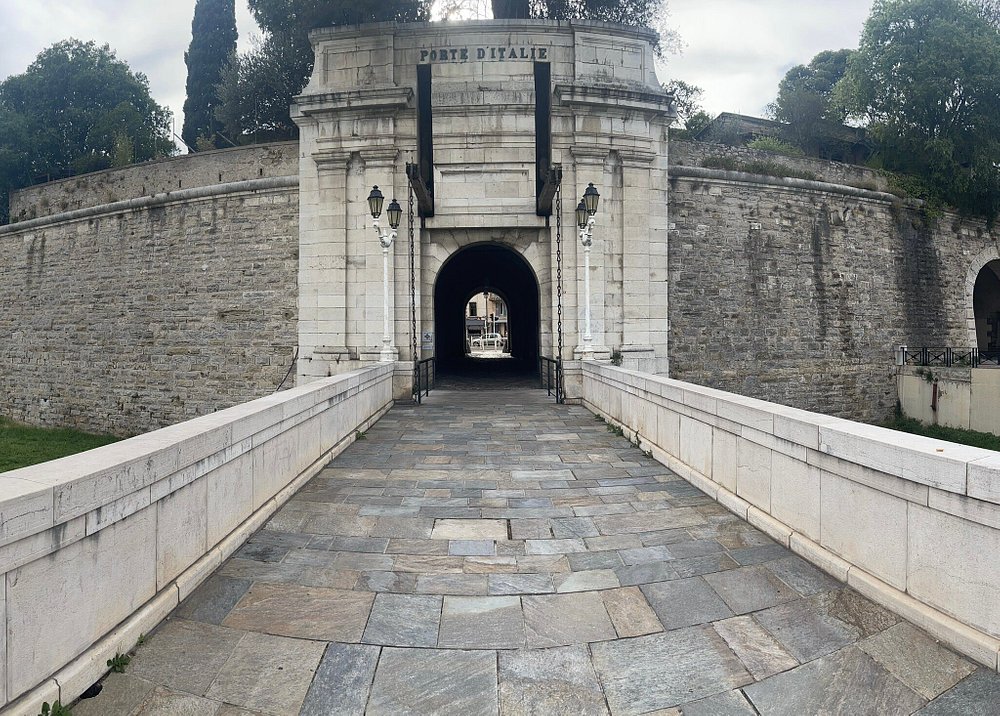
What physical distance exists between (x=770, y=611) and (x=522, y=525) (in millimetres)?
1885

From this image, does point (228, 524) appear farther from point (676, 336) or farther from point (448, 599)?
point (676, 336)

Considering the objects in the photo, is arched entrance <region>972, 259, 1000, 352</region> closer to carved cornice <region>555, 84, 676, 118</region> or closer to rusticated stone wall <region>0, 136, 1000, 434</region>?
rusticated stone wall <region>0, 136, 1000, 434</region>

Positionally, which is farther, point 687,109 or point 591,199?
point 687,109

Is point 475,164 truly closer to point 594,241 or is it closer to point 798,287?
point 594,241

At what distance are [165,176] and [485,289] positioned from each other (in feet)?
45.9

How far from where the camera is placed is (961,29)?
18.0 m

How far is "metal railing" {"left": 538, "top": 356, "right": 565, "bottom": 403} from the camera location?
1144 cm

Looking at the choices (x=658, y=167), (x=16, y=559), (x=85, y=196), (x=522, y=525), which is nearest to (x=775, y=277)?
(x=658, y=167)

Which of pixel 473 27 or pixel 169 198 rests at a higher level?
pixel 473 27

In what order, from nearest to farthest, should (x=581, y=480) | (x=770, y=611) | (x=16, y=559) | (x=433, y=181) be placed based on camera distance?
1. (x=16, y=559)
2. (x=770, y=611)
3. (x=581, y=480)
4. (x=433, y=181)

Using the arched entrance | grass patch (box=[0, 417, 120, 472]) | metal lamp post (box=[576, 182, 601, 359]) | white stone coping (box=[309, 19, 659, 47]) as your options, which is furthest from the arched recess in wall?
the arched entrance

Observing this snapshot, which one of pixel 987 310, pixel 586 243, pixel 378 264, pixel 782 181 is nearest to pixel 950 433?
pixel 782 181

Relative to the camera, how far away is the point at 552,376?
12.9 metres

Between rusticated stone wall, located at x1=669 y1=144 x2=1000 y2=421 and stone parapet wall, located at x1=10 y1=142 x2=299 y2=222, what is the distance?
1096 cm
